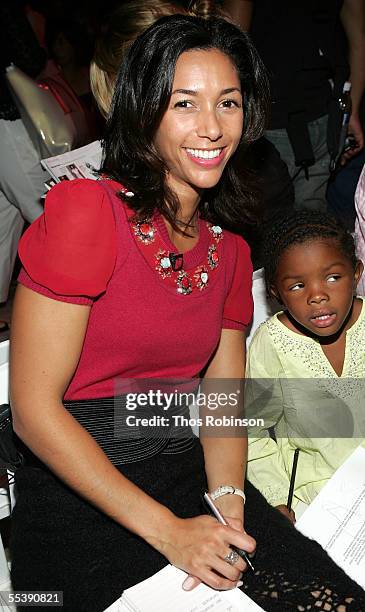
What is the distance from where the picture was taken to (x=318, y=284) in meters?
1.81

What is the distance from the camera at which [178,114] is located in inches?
60.4

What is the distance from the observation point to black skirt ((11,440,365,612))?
1.43 m

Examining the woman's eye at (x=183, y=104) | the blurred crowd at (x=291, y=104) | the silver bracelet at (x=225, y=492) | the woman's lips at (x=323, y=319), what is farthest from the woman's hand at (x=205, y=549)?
the blurred crowd at (x=291, y=104)

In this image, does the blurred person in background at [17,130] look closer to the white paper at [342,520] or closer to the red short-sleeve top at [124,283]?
the red short-sleeve top at [124,283]

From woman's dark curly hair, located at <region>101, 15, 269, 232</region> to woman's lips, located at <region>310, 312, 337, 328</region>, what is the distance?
1.50ft

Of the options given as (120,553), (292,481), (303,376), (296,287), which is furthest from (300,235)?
(120,553)

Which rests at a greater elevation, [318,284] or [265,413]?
[318,284]

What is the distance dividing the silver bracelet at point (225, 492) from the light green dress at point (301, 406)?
0.27m

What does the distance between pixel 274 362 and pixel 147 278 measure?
526mm

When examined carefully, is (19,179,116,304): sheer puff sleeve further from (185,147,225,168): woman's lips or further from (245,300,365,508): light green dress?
(245,300,365,508): light green dress

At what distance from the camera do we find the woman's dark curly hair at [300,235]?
185 centimetres

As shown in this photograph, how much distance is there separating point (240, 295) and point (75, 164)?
871 millimetres

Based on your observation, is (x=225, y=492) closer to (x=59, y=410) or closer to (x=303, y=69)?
(x=59, y=410)

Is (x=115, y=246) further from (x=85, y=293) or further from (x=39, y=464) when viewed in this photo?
(x=39, y=464)
